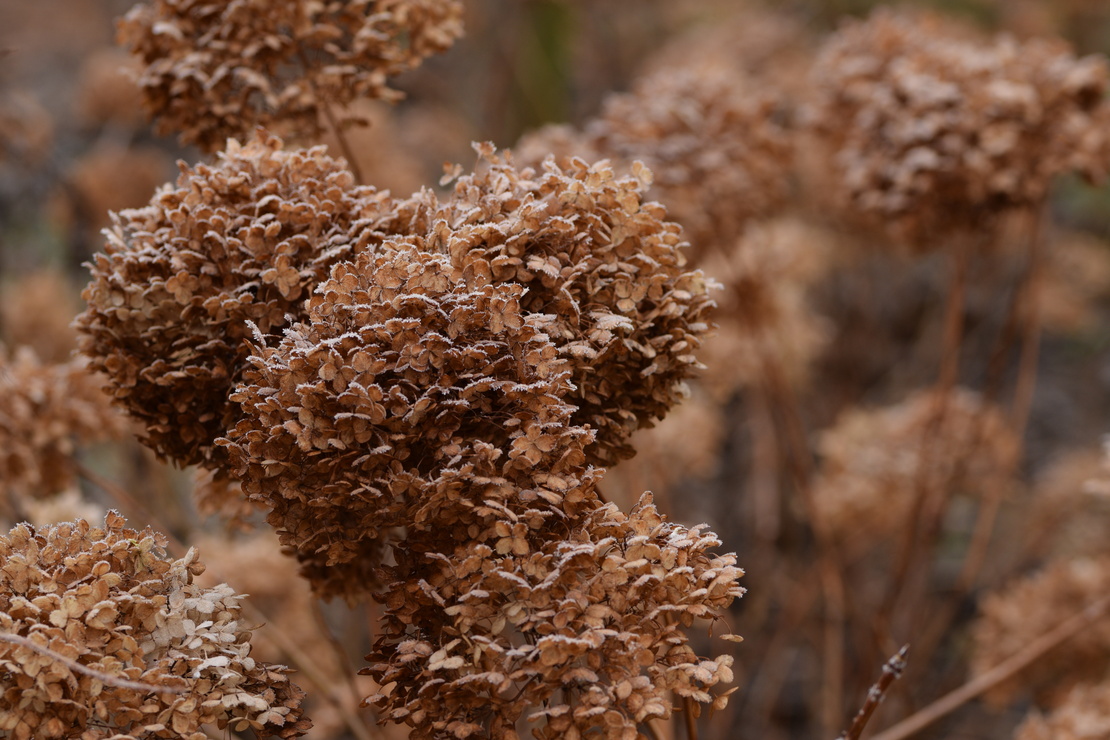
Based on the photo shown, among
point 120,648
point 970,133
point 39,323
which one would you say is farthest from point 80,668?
point 39,323

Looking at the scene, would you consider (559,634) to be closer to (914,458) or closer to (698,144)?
(698,144)

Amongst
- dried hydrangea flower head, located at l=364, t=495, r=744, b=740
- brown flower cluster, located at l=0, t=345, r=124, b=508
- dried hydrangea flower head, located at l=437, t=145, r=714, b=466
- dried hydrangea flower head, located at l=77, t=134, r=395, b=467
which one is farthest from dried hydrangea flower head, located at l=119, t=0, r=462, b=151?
dried hydrangea flower head, located at l=364, t=495, r=744, b=740

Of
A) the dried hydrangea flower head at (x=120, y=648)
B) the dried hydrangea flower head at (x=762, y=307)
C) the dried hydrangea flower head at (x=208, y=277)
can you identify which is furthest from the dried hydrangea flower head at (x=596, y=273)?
the dried hydrangea flower head at (x=762, y=307)

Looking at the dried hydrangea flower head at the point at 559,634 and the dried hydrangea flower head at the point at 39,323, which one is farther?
the dried hydrangea flower head at the point at 39,323

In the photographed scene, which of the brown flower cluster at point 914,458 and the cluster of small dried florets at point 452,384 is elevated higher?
the brown flower cluster at point 914,458

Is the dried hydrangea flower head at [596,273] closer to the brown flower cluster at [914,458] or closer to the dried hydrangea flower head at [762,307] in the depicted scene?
the dried hydrangea flower head at [762,307]

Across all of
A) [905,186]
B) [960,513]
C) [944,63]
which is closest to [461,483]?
[905,186]

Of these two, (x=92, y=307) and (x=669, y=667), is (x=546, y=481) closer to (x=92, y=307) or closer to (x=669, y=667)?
(x=669, y=667)
